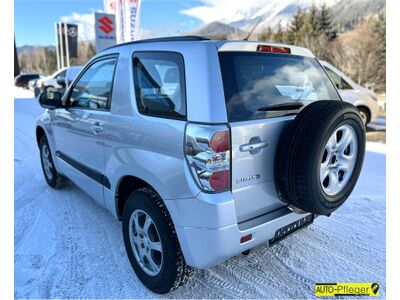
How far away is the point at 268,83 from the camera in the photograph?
7.66 feet

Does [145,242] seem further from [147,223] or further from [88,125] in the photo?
[88,125]

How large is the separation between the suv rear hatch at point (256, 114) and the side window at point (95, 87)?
1.28 m

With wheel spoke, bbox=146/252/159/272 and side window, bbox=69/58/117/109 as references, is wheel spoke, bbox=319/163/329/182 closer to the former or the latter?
wheel spoke, bbox=146/252/159/272

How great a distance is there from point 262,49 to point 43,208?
10.6ft

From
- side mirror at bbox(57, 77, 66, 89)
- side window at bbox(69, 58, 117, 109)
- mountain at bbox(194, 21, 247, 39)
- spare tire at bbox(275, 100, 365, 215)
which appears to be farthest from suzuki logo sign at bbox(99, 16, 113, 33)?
spare tire at bbox(275, 100, 365, 215)

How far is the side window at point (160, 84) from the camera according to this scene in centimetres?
215

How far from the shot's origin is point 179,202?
2.07 metres

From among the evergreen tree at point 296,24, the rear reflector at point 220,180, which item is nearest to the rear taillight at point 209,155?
the rear reflector at point 220,180

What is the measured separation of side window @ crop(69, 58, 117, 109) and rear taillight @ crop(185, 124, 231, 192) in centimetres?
125

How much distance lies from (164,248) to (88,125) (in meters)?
1.55

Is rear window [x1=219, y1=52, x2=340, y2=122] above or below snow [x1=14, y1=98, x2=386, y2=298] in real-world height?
above

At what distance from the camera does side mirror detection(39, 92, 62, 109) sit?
381cm

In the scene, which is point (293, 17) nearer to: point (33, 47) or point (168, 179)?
point (168, 179)
